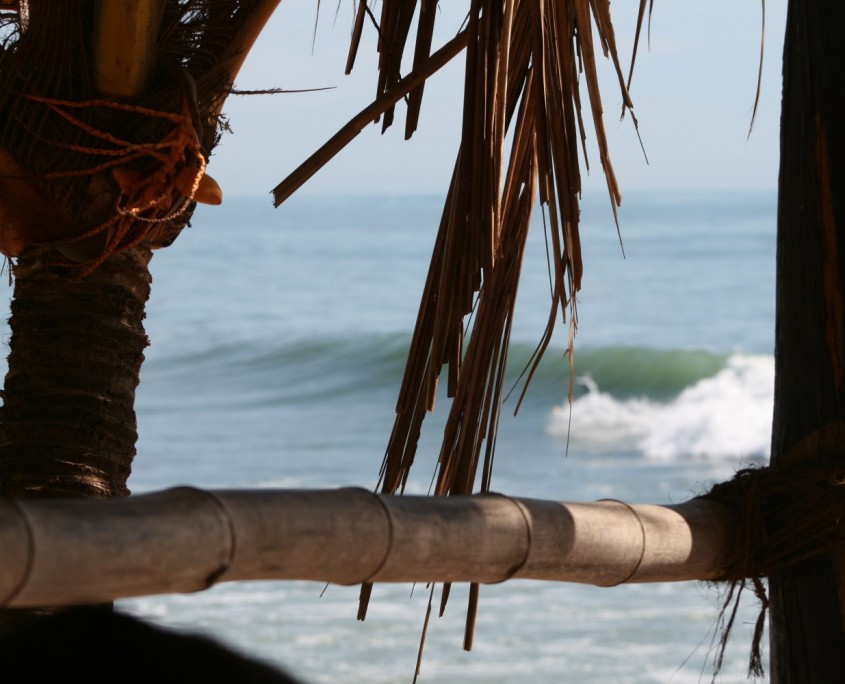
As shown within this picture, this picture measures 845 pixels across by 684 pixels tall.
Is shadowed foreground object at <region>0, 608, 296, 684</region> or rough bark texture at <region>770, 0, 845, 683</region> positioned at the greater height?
rough bark texture at <region>770, 0, 845, 683</region>

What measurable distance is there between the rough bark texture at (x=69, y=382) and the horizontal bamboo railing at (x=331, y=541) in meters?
0.73

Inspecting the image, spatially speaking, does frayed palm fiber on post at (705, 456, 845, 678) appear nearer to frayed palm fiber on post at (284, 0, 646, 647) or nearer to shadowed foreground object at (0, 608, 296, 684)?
frayed palm fiber on post at (284, 0, 646, 647)

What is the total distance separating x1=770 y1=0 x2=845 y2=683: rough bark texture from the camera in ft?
3.35

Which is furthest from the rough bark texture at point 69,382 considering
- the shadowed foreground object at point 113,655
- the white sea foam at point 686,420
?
the white sea foam at point 686,420

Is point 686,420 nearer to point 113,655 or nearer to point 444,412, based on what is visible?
point 444,412

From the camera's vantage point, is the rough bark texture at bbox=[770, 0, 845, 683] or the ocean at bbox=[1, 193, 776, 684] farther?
the ocean at bbox=[1, 193, 776, 684]

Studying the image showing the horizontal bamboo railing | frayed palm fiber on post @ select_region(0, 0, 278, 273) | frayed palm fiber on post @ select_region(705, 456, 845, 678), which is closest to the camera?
the horizontal bamboo railing

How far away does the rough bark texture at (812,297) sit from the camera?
40.3 inches

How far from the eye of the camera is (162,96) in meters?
1.34

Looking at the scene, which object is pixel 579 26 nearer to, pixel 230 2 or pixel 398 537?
pixel 230 2

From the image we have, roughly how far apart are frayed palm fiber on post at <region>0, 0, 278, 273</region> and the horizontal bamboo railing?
61cm

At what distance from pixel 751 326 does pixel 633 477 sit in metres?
5.83

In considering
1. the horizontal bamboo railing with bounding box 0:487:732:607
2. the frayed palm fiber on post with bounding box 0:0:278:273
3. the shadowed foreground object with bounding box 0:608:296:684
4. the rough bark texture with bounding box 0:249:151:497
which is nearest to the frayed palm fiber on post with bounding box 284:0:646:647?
the horizontal bamboo railing with bounding box 0:487:732:607

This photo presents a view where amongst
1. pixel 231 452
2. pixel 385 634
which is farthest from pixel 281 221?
pixel 385 634
